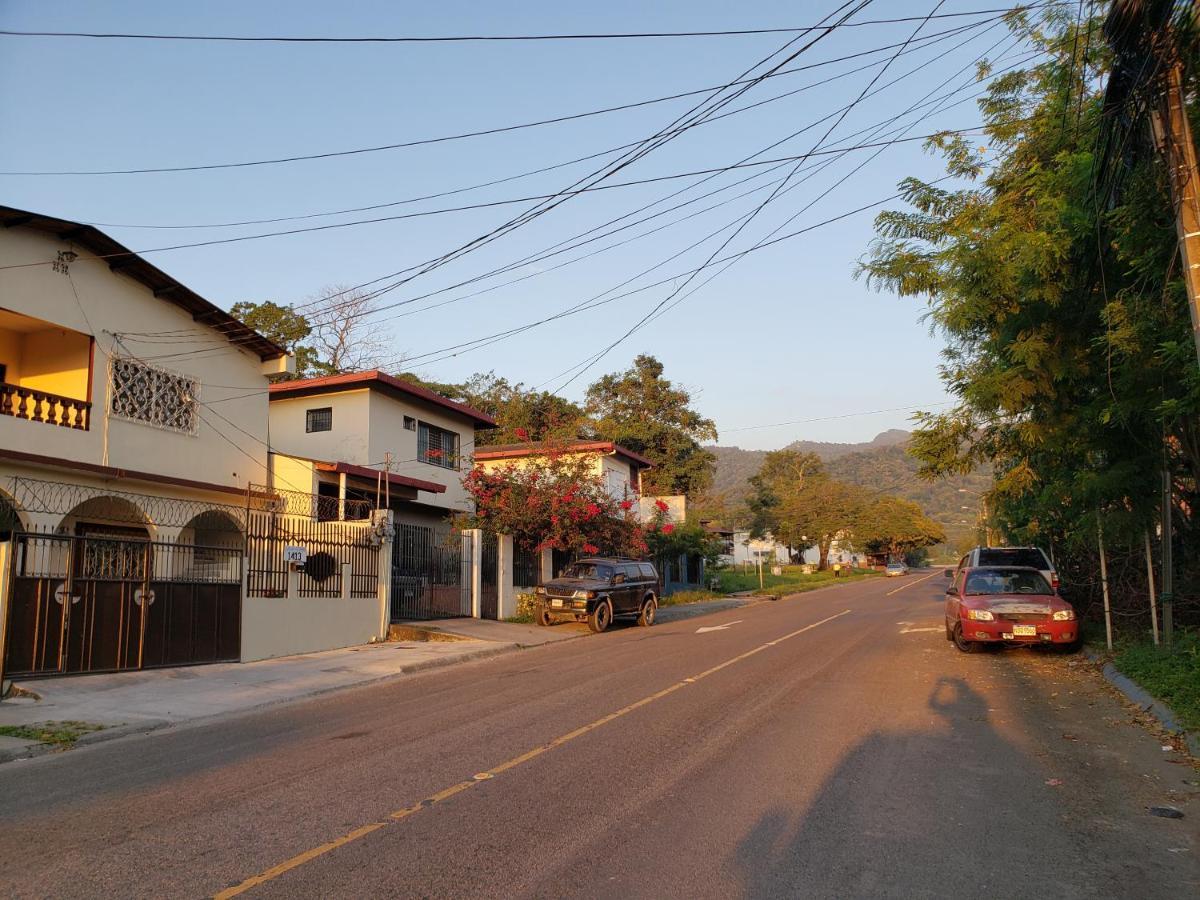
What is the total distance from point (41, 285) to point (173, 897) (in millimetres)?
15629

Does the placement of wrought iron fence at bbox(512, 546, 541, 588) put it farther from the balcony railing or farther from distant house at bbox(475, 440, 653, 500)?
the balcony railing

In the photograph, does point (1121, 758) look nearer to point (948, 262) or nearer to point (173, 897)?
point (948, 262)

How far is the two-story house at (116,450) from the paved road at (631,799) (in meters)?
3.83

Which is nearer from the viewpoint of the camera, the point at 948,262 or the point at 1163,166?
the point at 1163,166

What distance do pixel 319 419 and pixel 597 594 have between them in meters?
10.7

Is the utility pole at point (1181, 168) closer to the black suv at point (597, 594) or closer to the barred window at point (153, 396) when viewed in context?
the black suv at point (597, 594)

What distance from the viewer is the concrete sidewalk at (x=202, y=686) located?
10031mm

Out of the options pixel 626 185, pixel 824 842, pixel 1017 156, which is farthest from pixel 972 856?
pixel 626 185

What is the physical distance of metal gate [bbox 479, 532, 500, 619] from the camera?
2384cm

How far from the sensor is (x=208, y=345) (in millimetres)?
20438

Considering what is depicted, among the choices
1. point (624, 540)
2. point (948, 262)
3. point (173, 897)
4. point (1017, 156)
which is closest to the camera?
point (173, 897)

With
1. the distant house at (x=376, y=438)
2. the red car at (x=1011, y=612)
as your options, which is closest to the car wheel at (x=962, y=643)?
the red car at (x=1011, y=612)

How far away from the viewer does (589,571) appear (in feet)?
77.2

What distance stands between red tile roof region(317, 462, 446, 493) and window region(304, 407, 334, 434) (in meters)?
2.55
